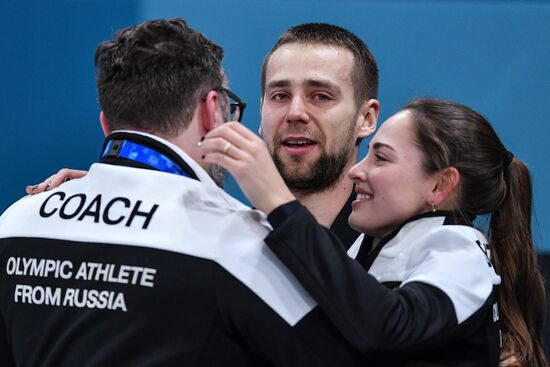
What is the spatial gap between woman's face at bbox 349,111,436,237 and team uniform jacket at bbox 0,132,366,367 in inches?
11.8

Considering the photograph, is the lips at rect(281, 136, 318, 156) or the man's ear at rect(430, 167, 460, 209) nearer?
the man's ear at rect(430, 167, 460, 209)

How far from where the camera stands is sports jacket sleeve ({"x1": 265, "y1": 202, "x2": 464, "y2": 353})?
124 centimetres

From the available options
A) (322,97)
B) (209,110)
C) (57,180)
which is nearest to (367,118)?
(322,97)

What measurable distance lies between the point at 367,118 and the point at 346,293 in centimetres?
122

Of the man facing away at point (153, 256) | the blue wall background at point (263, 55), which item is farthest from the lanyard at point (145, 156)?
the blue wall background at point (263, 55)

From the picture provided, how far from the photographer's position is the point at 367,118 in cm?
241

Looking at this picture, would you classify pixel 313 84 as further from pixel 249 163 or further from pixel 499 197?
pixel 249 163

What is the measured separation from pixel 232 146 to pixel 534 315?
0.69 meters

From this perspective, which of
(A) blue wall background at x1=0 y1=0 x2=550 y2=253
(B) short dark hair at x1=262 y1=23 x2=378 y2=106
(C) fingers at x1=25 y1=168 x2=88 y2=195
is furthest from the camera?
(A) blue wall background at x1=0 y1=0 x2=550 y2=253

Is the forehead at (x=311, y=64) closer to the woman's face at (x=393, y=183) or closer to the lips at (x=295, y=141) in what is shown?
the lips at (x=295, y=141)

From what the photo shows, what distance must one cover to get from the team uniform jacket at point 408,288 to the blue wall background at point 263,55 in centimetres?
136

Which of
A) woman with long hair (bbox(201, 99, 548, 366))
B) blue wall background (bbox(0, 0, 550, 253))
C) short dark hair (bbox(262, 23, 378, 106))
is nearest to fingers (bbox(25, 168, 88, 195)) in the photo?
woman with long hair (bbox(201, 99, 548, 366))

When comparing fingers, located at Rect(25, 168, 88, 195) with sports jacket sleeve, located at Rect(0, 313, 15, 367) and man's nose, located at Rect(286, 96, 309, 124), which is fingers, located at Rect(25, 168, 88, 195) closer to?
sports jacket sleeve, located at Rect(0, 313, 15, 367)

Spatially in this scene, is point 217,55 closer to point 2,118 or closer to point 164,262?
point 164,262
